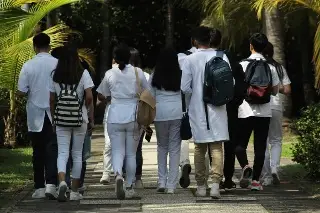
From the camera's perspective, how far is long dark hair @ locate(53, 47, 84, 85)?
10.1 metres

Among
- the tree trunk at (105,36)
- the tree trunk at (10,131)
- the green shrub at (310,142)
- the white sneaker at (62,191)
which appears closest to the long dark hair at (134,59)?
the white sneaker at (62,191)

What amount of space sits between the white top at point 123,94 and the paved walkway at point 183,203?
3.06 ft

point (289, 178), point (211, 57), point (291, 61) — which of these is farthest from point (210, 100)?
point (291, 61)

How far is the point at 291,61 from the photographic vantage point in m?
34.8

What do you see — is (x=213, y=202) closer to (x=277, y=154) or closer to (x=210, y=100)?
(x=210, y=100)

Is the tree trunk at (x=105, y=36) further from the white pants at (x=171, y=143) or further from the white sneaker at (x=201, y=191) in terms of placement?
the white sneaker at (x=201, y=191)

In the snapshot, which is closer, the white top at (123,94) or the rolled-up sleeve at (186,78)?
the rolled-up sleeve at (186,78)

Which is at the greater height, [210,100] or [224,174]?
[210,100]

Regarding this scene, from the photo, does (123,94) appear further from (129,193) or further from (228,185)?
(228,185)

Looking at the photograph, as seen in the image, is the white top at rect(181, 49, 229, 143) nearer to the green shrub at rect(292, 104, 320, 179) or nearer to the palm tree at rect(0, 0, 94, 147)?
the green shrub at rect(292, 104, 320, 179)

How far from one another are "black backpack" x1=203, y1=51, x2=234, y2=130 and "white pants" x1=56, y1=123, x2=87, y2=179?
1430 mm

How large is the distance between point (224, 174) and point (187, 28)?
100ft

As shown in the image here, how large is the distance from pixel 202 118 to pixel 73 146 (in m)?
1.48

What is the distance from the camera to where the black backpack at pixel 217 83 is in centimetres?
1016
